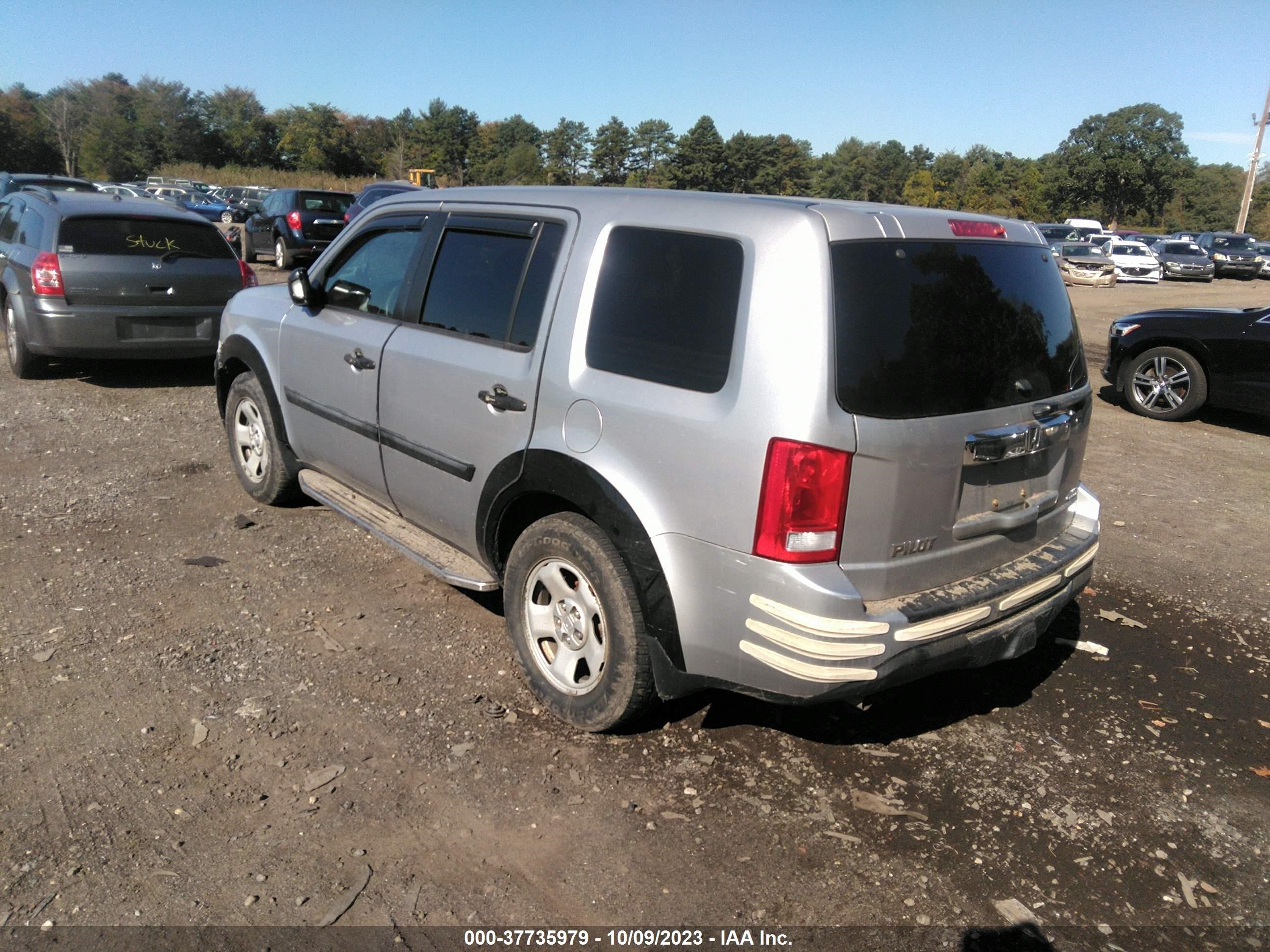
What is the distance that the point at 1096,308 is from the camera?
71.7 feet

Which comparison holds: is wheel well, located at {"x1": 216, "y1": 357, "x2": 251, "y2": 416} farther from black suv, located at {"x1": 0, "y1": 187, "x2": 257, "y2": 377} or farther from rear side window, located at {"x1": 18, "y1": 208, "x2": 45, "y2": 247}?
rear side window, located at {"x1": 18, "y1": 208, "x2": 45, "y2": 247}

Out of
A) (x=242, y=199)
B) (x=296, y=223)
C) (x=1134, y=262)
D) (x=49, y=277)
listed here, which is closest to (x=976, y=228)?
(x=49, y=277)

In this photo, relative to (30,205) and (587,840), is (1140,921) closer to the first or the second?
(587,840)

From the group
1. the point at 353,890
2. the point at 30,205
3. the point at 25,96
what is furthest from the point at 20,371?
the point at 25,96

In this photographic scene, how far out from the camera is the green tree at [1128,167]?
271 feet

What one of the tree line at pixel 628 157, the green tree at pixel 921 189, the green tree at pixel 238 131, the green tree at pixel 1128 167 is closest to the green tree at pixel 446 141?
the tree line at pixel 628 157

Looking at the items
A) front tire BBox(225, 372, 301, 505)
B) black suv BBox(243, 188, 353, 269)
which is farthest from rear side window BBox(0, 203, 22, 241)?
black suv BBox(243, 188, 353, 269)

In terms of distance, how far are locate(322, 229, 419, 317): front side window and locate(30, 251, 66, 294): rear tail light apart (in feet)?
15.1

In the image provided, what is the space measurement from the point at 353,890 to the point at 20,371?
27.0 feet

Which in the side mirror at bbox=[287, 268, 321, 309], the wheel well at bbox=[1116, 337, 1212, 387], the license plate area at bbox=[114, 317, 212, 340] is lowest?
the license plate area at bbox=[114, 317, 212, 340]

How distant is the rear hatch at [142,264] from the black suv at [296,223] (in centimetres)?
1028

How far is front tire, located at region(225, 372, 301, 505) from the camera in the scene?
538cm

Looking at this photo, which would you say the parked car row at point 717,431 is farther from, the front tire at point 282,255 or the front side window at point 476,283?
the front tire at point 282,255

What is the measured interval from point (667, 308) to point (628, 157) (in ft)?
321
